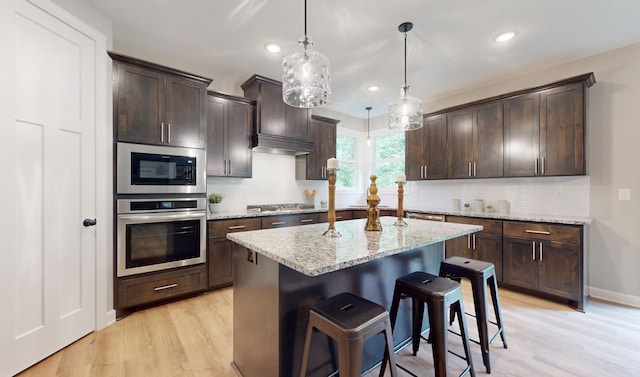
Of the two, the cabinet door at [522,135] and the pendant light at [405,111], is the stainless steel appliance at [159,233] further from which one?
the cabinet door at [522,135]

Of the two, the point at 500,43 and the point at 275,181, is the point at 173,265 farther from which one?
the point at 500,43

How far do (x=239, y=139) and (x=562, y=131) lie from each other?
392 centimetres

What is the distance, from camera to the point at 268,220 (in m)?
3.57

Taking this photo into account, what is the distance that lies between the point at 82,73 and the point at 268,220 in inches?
91.4

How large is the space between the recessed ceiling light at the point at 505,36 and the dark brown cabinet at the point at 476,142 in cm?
97

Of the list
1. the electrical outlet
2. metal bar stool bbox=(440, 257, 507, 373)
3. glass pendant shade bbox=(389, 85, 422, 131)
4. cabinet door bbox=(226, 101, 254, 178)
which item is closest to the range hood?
cabinet door bbox=(226, 101, 254, 178)

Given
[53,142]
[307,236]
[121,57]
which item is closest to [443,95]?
[307,236]

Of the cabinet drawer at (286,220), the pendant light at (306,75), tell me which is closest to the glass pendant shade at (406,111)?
the pendant light at (306,75)

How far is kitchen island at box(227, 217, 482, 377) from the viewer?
1.37m

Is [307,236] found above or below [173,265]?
above

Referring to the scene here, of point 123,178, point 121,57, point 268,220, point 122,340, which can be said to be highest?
point 121,57

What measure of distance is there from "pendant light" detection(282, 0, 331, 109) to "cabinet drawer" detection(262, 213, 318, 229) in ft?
6.09

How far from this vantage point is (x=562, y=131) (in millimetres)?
3066

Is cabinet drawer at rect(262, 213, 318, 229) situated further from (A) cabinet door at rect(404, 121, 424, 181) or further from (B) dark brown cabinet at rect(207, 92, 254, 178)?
(A) cabinet door at rect(404, 121, 424, 181)
